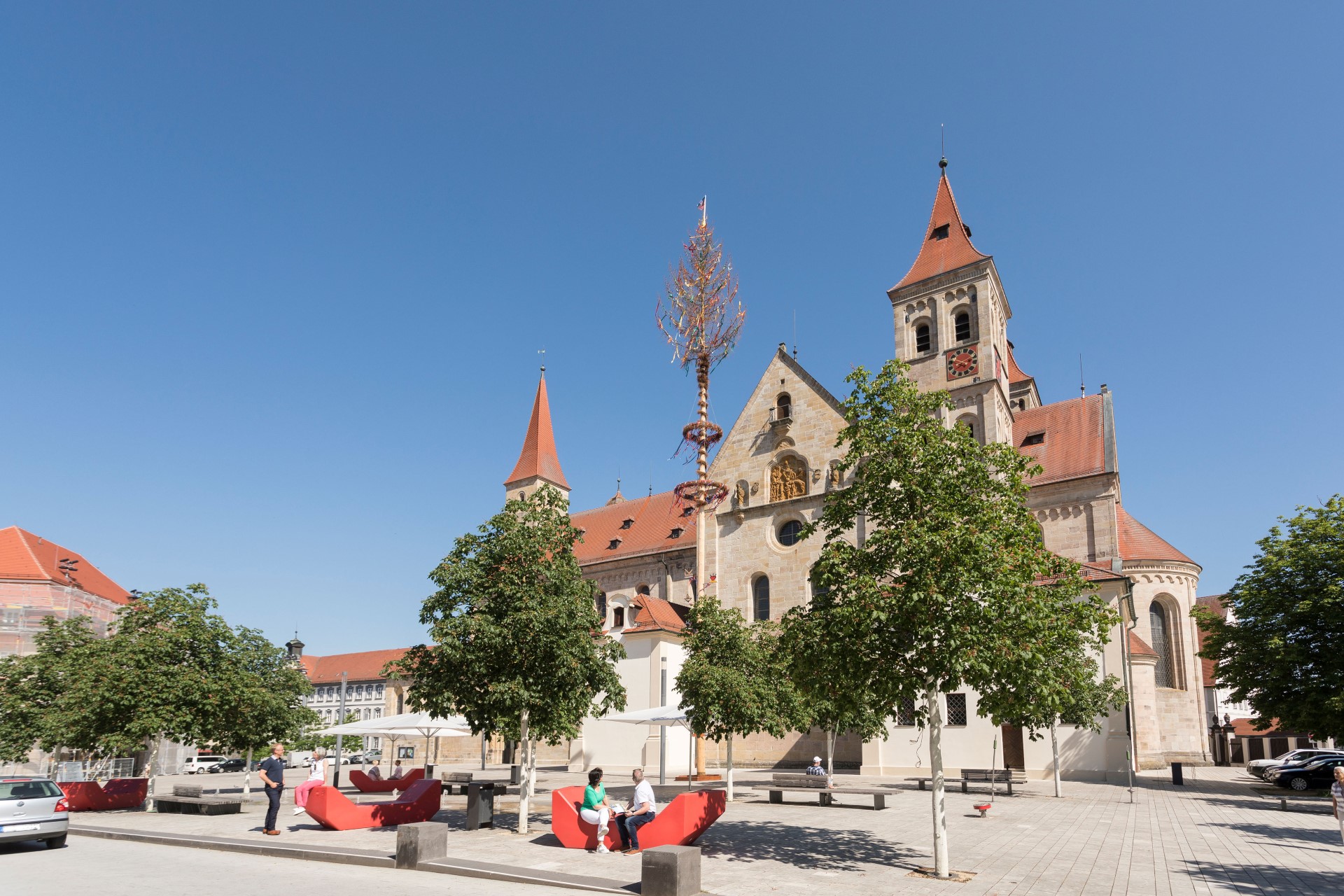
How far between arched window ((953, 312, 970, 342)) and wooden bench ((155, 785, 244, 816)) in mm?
38923

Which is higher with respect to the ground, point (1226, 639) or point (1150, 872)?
point (1226, 639)

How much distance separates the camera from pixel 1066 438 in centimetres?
4575

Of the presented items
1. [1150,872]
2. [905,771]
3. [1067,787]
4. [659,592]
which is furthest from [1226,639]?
[659,592]

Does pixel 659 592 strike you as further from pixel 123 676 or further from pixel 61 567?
pixel 61 567

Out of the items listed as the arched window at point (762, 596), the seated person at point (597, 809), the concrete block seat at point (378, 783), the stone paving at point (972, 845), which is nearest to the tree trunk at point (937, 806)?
the stone paving at point (972, 845)

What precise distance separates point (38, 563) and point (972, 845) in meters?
53.3

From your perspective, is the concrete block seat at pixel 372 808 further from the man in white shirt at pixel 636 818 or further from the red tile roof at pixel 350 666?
the red tile roof at pixel 350 666

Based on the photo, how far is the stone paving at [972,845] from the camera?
1202 cm

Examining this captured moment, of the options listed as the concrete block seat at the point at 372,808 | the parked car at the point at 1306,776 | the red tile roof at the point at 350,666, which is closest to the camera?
the concrete block seat at the point at 372,808

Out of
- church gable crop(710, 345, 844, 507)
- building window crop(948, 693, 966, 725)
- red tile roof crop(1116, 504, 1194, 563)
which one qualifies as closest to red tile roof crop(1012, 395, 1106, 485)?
red tile roof crop(1116, 504, 1194, 563)

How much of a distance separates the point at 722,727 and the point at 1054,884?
11.7 metres

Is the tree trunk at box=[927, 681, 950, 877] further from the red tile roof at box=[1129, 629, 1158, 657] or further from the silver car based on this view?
the red tile roof at box=[1129, 629, 1158, 657]

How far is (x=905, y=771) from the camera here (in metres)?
34.9

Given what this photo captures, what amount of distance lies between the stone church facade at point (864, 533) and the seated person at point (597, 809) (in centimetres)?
2040
